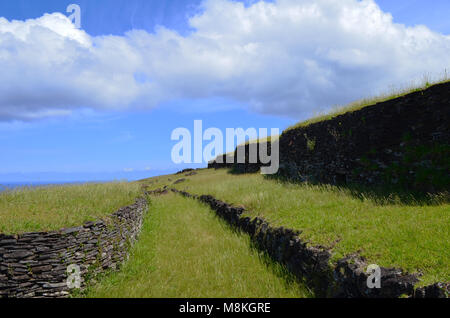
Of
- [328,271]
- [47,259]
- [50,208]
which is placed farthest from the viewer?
[50,208]

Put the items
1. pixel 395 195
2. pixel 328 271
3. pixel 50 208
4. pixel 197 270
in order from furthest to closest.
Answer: pixel 395 195, pixel 50 208, pixel 197 270, pixel 328 271

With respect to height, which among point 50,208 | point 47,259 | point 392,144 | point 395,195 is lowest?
point 47,259

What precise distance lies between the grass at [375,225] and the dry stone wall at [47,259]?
554 centimetres

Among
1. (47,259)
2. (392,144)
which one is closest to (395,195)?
(392,144)

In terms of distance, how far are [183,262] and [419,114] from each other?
10.1 metres

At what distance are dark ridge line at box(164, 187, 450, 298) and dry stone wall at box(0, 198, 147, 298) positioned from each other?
5035 millimetres

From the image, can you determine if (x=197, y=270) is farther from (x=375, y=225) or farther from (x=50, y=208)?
(x=50, y=208)

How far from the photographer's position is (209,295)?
256 inches

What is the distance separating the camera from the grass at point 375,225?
16.3ft

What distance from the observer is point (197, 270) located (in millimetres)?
7930

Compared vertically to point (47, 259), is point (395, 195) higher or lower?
higher

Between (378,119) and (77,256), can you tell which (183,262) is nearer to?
(77,256)

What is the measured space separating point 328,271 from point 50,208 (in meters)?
8.65

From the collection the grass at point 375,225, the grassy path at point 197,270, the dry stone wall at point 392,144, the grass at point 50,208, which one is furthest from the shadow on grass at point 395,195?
the grass at point 50,208
